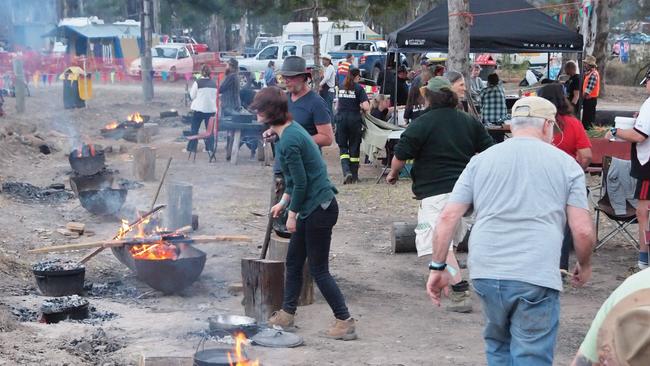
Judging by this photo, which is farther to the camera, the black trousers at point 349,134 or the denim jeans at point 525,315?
the black trousers at point 349,134

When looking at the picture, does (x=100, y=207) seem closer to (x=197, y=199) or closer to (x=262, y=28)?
(x=197, y=199)

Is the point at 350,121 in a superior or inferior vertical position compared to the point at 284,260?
superior

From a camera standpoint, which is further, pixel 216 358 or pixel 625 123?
pixel 625 123

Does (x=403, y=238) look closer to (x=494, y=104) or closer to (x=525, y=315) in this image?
(x=525, y=315)

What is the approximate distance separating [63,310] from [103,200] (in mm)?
4418

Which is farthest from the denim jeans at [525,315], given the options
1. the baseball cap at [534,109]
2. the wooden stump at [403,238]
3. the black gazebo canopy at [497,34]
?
the black gazebo canopy at [497,34]

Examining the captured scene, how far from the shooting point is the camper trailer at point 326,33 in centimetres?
4303

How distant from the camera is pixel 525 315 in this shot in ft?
14.2

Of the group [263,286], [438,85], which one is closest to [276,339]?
→ [263,286]

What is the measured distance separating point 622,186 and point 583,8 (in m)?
16.0

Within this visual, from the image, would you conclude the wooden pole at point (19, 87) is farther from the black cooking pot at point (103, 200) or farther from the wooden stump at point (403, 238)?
the wooden stump at point (403, 238)

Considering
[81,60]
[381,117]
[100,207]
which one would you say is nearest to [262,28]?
[81,60]

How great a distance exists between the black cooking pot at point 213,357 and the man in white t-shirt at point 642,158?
13.9ft

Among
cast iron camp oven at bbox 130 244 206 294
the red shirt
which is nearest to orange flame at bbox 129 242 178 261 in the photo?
cast iron camp oven at bbox 130 244 206 294
